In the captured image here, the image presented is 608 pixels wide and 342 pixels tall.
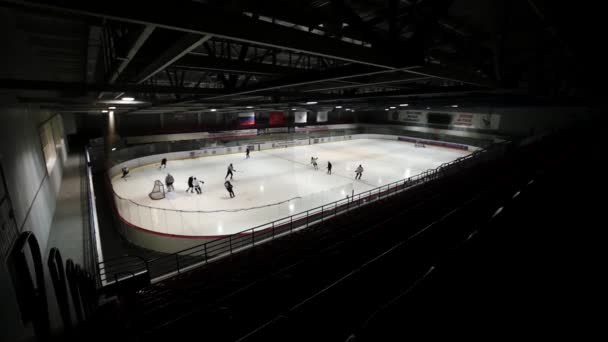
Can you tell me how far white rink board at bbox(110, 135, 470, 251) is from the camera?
974cm

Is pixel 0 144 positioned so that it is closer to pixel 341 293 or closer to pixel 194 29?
pixel 194 29

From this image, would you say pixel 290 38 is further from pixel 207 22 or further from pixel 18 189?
pixel 18 189

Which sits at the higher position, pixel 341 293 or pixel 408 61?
pixel 408 61

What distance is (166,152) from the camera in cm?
2264

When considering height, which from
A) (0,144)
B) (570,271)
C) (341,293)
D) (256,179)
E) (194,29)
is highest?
(194,29)

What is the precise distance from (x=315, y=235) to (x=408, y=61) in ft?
20.7

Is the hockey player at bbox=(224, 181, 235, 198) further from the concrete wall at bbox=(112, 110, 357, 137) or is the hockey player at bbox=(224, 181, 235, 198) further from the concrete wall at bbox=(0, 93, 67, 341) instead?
the concrete wall at bbox=(112, 110, 357, 137)

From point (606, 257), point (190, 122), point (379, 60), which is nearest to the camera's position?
point (379, 60)

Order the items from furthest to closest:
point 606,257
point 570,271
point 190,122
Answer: point 190,122 → point 606,257 → point 570,271

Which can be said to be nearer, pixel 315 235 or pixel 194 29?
pixel 194 29

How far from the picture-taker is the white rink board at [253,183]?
9742 mm

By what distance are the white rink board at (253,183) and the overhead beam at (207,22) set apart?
812 cm

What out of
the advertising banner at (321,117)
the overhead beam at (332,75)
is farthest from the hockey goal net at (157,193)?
the advertising banner at (321,117)

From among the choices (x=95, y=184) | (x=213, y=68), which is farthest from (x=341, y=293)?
(x=95, y=184)
